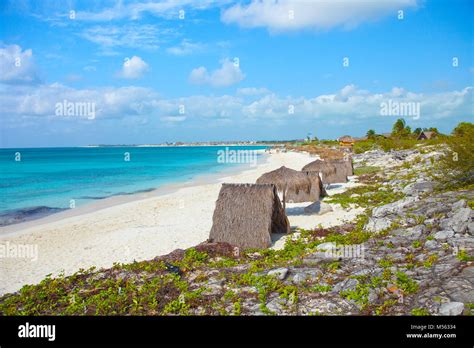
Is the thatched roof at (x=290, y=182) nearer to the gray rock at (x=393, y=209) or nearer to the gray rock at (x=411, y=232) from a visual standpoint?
the gray rock at (x=393, y=209)

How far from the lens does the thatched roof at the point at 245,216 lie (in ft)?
31.5

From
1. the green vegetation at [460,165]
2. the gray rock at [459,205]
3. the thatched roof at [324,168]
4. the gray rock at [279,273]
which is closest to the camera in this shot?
the gray rock at [279,273]

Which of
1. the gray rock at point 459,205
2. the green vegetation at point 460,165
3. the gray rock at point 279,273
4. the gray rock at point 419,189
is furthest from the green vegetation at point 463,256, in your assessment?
the gray rock at point 419,189

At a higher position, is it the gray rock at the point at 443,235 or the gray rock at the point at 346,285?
the gray rock at the point at 443,235

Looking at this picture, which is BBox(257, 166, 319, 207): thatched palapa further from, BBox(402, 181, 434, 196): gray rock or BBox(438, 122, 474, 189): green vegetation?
BBox(438, 122, 474, 189): green vegetation

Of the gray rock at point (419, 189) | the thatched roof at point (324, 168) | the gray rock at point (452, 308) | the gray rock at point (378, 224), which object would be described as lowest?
the gray rock at point (452, 308)

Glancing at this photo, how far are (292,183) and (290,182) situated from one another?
0.11 meters

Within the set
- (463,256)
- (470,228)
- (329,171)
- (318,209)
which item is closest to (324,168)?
(329,171)

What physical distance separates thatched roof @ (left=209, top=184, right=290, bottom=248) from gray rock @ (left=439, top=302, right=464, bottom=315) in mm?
4957

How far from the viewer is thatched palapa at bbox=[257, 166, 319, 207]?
15633mm

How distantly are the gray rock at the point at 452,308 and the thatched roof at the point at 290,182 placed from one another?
1067 cm

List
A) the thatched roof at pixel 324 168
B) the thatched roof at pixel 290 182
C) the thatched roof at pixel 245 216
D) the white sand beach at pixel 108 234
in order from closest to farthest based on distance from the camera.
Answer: the thatched roof at pixel 245 216 < the white sand beach at pixel 108 234 < the thatched roof at pixel 290 182 < the thatched roof at pixel 324 168
